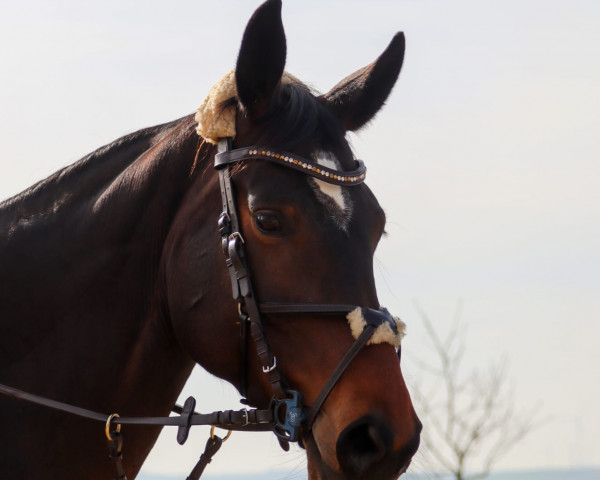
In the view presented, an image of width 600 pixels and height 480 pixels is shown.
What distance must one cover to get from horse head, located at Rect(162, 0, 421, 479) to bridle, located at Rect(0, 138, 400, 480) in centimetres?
2

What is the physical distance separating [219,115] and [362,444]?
1.57m

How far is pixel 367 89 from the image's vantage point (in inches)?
186

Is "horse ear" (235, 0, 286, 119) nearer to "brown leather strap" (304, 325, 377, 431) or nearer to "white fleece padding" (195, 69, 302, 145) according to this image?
"white fleece padding" (195, 69, 302, 145)

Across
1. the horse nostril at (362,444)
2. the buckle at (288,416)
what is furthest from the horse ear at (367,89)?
the horse nostril at (362,444)

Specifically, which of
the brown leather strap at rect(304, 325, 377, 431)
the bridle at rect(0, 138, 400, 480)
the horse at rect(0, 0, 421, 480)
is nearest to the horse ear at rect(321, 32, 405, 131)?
the horse at rect(0, 0, 421, 480)

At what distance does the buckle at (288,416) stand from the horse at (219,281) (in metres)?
0.01

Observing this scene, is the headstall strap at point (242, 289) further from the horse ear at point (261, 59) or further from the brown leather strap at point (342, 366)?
the horse ear at point (261, 59)

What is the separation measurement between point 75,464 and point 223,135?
155 cm

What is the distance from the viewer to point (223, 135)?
4.31m

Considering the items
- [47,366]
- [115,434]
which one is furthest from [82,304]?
[115,434]

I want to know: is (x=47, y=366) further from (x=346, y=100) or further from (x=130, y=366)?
(x=346, y=100)

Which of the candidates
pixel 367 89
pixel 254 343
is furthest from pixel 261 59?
pixel 254 343

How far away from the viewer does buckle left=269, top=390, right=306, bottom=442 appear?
12.5 ft

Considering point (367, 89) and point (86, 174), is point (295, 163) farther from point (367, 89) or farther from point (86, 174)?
point (86, 174)
